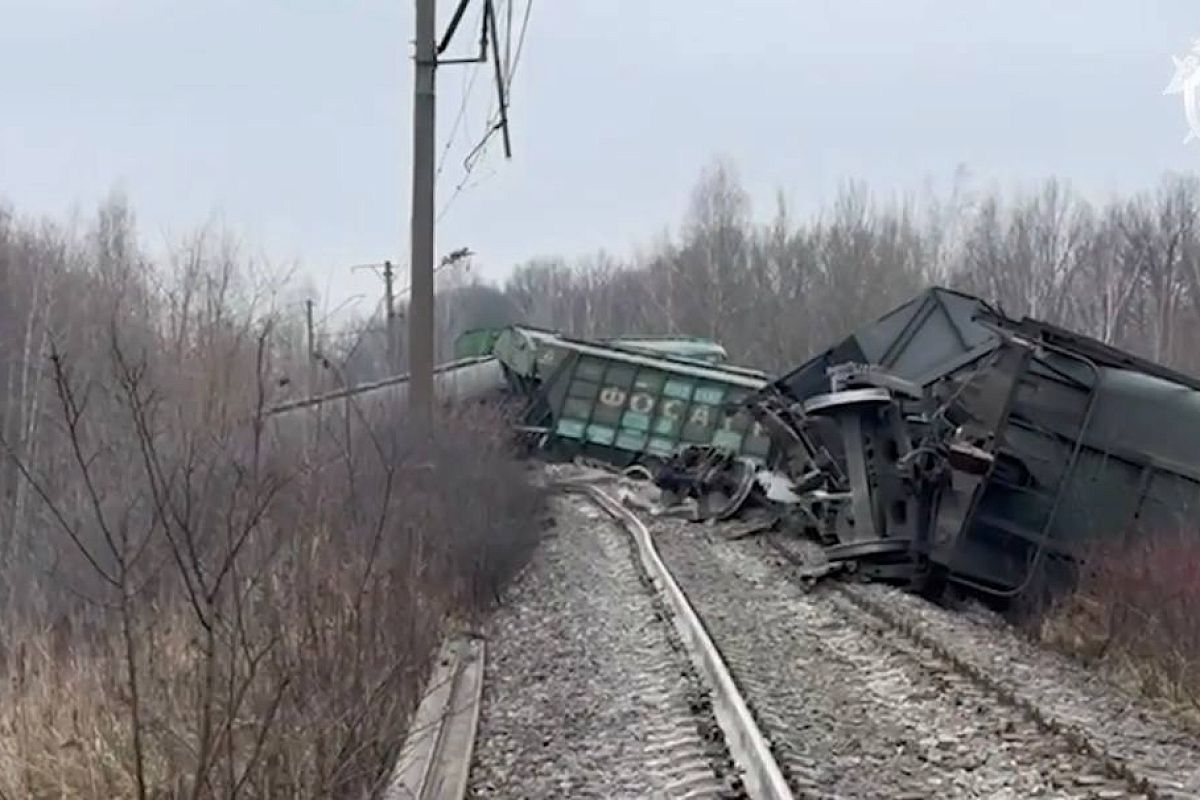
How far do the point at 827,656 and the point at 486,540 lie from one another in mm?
4091

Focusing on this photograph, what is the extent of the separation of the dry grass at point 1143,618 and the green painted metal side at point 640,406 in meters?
15.9

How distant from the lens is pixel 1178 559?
10.7 m

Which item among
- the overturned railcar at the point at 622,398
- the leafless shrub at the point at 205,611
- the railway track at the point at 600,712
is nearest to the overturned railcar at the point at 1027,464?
the railway track at the point at 600,712

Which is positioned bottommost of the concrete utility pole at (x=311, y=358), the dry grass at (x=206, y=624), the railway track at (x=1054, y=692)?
the railway track at (x=1054, y=692)

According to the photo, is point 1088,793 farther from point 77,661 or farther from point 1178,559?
point 1178,559

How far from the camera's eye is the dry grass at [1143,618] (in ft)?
30.0

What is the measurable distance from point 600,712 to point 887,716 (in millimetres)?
1598

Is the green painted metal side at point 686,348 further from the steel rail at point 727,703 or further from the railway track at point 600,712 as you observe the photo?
the railway track at point 600,712

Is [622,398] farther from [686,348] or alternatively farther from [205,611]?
[205,611]

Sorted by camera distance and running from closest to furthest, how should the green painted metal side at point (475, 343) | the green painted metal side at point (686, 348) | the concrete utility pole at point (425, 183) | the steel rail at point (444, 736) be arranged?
1. the steel rail at point (444, 736)
2. the concrete utility pole at point (425, 183)
3. the green painted metal side at point (475, 343)
4. the green painted metal side at point (686, 348)

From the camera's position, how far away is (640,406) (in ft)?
97.2

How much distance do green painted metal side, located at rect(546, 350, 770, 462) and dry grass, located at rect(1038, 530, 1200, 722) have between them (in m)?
15.9

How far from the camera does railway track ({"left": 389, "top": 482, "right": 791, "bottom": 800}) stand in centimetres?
595

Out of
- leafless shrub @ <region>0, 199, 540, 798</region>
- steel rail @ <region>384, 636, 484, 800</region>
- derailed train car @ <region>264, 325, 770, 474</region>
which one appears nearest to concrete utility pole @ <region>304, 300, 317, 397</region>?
Answer: leafless shrub @ <region>0, 199, 540, 798</region>
